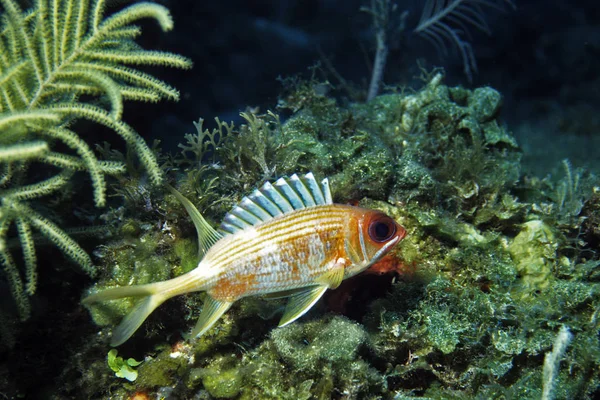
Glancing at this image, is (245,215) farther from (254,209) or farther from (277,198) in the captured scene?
(277,198)

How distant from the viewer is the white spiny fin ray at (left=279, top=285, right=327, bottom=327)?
246cm

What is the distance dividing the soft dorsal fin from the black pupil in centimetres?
39

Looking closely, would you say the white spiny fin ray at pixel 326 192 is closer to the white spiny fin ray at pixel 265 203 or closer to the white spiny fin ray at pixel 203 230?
the white spiny fin ray at pixel 265 203

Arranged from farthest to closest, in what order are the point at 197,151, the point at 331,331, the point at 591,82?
the point at 591,82
the point at 197,151
the point at 331,331

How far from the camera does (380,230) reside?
2.50 metres

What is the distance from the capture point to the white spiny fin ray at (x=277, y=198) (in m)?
2.65

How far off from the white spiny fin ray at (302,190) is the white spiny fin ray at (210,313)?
0.90 m

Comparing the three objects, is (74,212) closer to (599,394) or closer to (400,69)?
(599,394)

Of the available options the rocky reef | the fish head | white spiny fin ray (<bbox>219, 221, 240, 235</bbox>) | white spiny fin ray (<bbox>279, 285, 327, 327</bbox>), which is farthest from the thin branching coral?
the fish head

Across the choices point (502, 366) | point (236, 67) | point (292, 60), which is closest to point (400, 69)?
point (292, 60)

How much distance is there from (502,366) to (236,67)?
5.65 m

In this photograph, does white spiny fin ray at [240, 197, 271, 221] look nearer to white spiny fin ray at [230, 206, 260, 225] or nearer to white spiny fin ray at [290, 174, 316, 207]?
white spiny fin ray at [230, 206, 260, 225]

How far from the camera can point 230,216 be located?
2.65 metres

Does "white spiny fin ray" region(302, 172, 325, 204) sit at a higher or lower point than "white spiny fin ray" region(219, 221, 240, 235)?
higher
